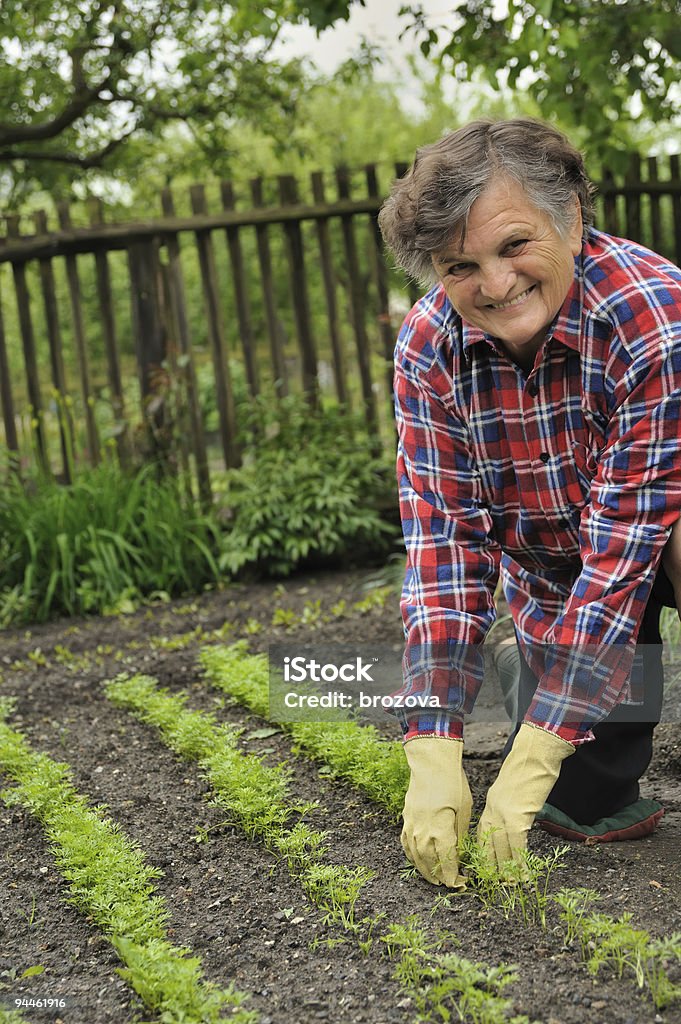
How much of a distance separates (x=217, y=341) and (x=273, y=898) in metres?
4.05

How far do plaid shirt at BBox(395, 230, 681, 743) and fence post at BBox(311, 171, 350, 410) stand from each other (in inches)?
133

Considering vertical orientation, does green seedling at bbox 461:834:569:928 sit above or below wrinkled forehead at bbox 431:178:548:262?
below

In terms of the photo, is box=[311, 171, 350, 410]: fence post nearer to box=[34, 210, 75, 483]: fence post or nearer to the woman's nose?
box=[34, 210, 75, 483]: fence post

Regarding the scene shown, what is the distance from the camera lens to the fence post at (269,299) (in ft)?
19.2

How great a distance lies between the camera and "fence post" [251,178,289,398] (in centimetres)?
586

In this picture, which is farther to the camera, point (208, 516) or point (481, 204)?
point (208, 516)

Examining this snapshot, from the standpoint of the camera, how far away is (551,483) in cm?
241

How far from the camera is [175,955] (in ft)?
6.44

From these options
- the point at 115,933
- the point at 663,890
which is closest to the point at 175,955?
the point at 115,933

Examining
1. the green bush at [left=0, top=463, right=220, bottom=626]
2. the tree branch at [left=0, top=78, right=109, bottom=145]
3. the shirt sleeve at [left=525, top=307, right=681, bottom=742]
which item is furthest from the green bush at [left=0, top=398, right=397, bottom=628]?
the shirt sleeve at [left=525, top=307, right=681, bottom=742]

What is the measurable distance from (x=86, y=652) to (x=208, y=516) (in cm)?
131

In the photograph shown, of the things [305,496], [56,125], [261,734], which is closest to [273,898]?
[261,734]

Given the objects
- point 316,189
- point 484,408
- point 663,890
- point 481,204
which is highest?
point 316,189

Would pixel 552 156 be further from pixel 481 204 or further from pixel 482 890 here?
pixel 482 890
